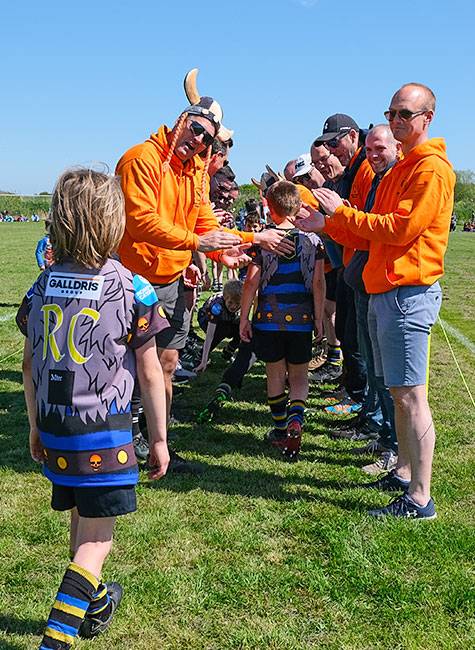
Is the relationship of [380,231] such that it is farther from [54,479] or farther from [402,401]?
[54,479]

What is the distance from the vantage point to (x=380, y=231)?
3.64m

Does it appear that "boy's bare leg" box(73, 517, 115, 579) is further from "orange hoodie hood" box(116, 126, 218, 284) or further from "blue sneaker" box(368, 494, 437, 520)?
"orange hoodie hood" box(116, 126, 218, 284)

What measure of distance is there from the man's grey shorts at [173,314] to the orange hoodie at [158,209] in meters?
0.09

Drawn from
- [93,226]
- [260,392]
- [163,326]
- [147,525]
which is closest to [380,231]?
[163,326]

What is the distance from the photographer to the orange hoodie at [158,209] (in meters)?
4.18

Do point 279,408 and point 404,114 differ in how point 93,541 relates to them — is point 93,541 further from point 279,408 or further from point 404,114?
point 279,408

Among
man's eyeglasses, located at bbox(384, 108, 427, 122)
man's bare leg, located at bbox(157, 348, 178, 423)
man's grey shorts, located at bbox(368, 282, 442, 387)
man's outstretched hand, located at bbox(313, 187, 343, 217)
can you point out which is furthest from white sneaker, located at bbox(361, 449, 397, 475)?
man's eyeglasses, located at bbox(384, 108, 427, 122)

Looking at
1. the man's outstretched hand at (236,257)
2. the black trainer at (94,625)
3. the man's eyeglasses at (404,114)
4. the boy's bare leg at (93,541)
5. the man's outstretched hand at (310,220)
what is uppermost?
the man's eyeglasses at (404,114)

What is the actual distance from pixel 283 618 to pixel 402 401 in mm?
1392

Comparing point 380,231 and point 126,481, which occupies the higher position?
point 380,231

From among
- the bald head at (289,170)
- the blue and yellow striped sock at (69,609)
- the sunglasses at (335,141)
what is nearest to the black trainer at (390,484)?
the blue and yellow striped sock at (69,609)

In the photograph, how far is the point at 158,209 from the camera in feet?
14.3

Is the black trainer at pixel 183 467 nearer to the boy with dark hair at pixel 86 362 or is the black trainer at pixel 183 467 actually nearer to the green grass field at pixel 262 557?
the green grass field at pixel 262 557

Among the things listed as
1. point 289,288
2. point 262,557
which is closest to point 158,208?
point 289,288
